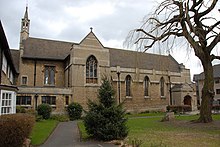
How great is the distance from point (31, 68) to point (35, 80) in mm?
1897

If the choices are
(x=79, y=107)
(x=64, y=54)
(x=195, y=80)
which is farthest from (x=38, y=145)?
Answer: (x=195, y=80)

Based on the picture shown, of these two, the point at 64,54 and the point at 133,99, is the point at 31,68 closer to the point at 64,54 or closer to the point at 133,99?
the point at 64,54

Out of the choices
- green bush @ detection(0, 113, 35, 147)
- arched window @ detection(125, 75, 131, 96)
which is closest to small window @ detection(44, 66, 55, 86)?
arched window @ detection(125, 75, 131, 96)

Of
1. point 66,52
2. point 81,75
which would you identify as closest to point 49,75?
point 66,52

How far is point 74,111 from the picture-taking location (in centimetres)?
3044

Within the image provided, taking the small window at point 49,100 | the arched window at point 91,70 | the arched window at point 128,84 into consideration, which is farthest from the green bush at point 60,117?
the arched window at point 128,84

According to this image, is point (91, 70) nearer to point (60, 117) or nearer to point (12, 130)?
point (60, 117)

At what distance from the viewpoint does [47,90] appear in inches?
1226

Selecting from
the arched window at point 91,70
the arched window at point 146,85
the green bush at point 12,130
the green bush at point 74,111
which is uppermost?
the arched window at point 91,70

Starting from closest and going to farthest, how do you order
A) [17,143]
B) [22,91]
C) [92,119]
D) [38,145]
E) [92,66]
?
[17,143], [38,145], [92,119], [22,91], [92,66]

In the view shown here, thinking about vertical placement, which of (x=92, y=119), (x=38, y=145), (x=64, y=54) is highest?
(x=64, y=54)

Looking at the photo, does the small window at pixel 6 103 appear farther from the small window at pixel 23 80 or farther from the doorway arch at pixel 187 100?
the doorway arch at pixel 187 100

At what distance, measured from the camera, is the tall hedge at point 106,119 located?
42.4 ft

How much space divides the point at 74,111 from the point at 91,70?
740cm
